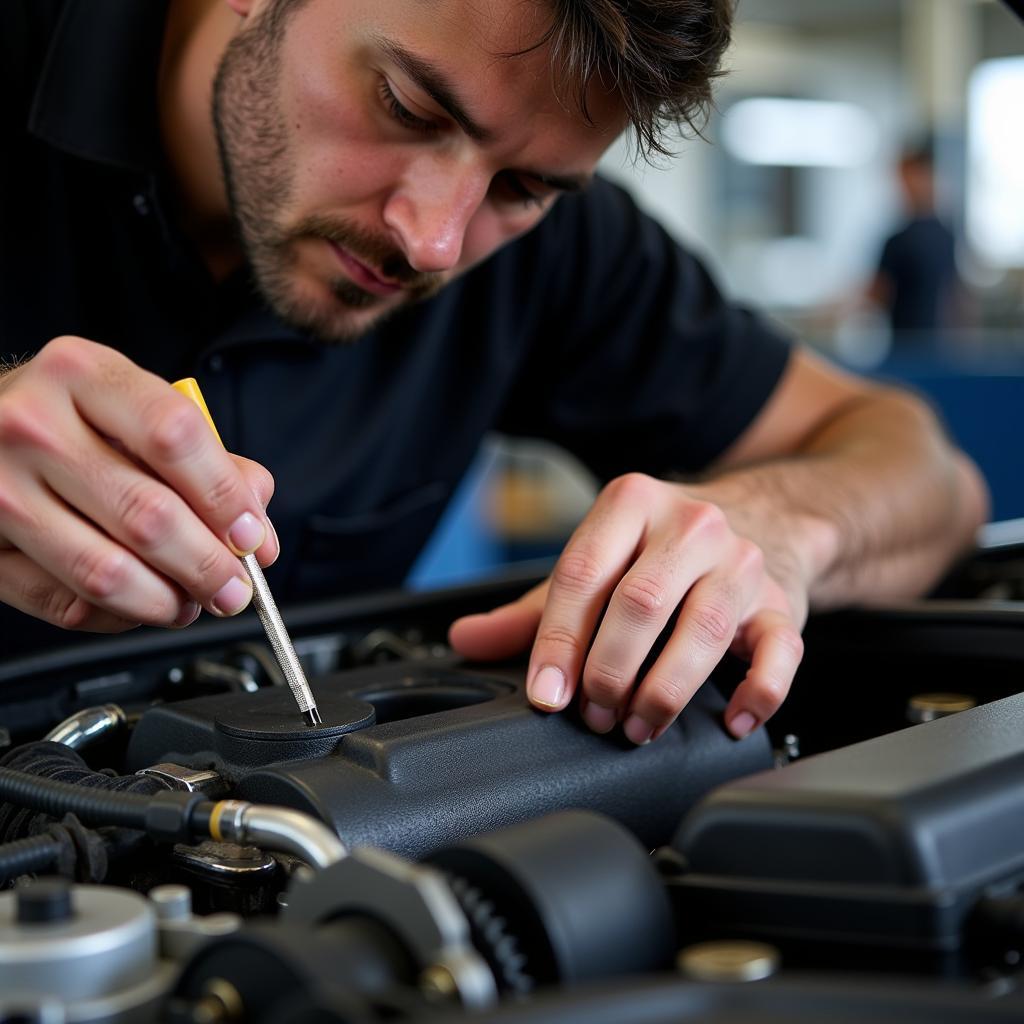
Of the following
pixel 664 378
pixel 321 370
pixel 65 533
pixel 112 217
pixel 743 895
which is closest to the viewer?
pixel 743 895

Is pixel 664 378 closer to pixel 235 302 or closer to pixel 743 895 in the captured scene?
pixel 235 302

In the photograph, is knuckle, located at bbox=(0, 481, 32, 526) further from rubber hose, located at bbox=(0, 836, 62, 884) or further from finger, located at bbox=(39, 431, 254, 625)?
rubber hose, located at bbox=(0, 836, 62, 884)

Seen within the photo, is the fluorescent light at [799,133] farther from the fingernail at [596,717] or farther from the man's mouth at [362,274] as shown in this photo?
the fingernail at [596,717]

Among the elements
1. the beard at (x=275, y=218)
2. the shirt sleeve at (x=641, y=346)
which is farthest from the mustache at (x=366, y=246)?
the shirt sleeve at (x=641, y=346)

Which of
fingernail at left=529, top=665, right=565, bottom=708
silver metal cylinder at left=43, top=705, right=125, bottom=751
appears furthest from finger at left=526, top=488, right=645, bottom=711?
silver metal cylinder at left=43, top=705, right=125, bottom=751

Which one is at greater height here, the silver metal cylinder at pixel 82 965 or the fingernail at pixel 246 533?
the fingernail at pixel 246 533

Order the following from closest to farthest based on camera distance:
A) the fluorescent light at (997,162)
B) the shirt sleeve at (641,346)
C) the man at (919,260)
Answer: the shirt sleeve at (641,346)
the man at (919,260)
the fluorescent light at (997,162)

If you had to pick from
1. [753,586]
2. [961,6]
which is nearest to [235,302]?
[753,586]

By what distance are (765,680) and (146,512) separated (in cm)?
33

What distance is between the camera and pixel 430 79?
810 mm

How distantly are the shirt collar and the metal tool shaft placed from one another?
1.74 feet

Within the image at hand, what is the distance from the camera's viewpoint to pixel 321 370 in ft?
4.10

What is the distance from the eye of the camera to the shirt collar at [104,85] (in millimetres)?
1027

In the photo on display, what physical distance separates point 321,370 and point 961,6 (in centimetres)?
816
